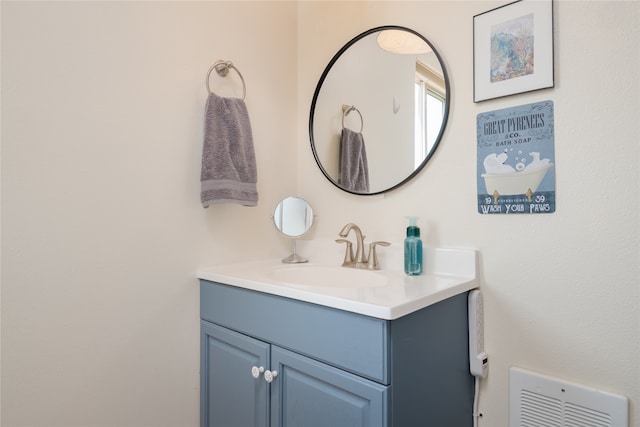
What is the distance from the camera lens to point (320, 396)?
0.91 meters

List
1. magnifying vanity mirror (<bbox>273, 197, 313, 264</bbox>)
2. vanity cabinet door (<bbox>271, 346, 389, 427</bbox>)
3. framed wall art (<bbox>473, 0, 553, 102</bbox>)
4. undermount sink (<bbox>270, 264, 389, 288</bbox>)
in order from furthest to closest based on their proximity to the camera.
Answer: magnifying vanity mirror (<bbox>273, 197, 313, 264</bbox>)
undermount sink (<bbox>270, 264, 389, 288</bbox>)
framed wall art (<bbox>473, 0, 553, 102</bbox>)
vanity cabinet door (<bbox>271, 346, 389, 427</bbox>)

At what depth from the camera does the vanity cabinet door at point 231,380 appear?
1073 millimetres


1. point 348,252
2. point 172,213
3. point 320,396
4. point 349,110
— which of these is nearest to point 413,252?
point 348,252

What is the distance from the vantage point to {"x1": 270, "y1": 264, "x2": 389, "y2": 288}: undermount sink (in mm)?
1265

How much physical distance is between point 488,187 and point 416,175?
0.80 feet

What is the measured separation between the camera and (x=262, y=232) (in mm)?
1501

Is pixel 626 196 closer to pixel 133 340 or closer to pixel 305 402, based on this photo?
pixel 305 402

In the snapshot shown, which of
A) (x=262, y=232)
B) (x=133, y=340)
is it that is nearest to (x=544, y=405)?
(x=262, y=232)

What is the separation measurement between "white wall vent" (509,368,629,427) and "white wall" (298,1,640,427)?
3 centimetres

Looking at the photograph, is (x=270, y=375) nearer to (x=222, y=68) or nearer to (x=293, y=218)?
(x=293, y=218)

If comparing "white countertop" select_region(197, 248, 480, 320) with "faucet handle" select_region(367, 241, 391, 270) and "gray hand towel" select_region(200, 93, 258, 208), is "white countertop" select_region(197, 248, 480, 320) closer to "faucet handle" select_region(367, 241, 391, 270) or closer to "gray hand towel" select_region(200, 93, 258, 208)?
"faucet handle" select_region(367, 241, 391, 270)

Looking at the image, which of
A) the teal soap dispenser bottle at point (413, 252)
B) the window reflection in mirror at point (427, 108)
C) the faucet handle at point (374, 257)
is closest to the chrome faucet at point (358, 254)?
the faucet handle at point (374, 257)

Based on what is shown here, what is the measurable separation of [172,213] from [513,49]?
3.93ft

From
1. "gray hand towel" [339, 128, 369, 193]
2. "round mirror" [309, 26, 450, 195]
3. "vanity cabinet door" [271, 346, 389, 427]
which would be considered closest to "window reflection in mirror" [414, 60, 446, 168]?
"round mirror" [309, 26, 450, 195]
